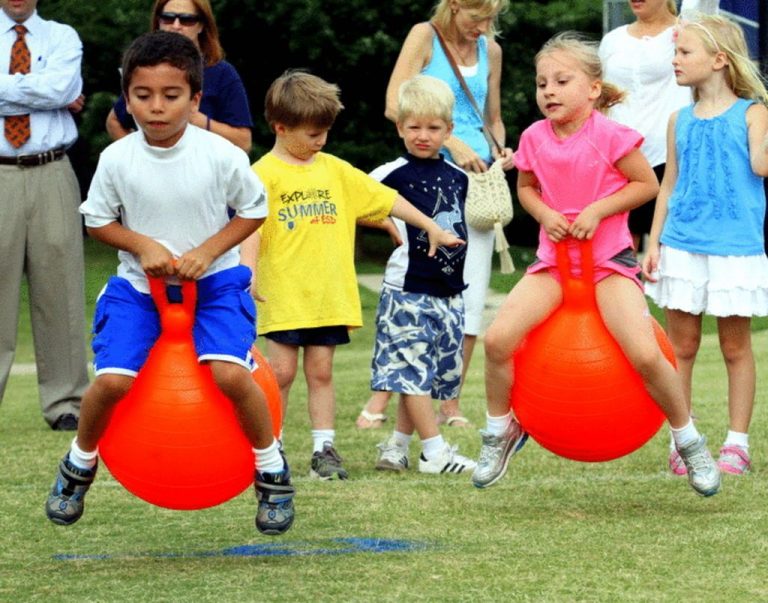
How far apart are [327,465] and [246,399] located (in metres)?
2.10

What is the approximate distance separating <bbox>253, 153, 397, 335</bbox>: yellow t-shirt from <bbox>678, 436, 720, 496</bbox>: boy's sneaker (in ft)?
6.00

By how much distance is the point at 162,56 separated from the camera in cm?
585

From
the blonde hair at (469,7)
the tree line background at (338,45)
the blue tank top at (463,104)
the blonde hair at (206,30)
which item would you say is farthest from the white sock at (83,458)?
the tree line background at (338,45)

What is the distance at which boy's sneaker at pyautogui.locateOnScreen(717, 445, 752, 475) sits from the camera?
766 cm

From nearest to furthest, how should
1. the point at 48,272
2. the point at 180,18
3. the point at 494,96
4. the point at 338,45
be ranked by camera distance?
the point at 180,18 < the point at 494,96 < the point at 48,272 < the point at 338,45

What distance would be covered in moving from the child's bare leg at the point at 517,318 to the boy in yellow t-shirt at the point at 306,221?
43.6 inches

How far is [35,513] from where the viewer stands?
7.07 meters

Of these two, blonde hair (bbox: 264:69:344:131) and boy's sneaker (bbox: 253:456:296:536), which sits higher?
blonde hair (bbox: 264:69:344:131)

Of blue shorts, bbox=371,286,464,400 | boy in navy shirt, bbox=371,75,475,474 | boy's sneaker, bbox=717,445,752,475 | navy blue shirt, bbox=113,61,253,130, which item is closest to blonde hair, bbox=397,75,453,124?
boy in navy shirt, bbox=371,75,475,474

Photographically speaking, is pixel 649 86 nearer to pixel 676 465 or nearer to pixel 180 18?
pixel 676 465

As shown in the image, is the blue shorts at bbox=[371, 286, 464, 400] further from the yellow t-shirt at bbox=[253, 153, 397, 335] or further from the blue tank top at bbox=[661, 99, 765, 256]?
the blue tank top at bbox=[661, 99, 765, 256]

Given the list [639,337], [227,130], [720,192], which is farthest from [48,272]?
[639,337]

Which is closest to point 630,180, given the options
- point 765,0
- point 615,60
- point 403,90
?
point 403,90

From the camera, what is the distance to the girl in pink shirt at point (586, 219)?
261 inches
